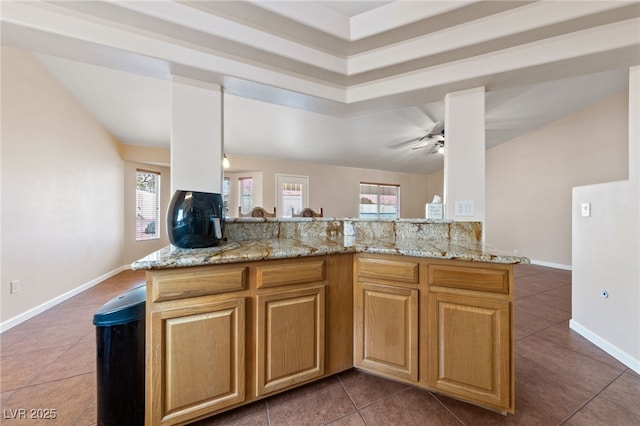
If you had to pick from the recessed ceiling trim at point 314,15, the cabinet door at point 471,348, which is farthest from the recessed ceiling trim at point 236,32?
the cabinet door at point 471,348

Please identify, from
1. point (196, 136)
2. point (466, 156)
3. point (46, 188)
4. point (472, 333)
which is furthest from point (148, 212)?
point (472, 333)

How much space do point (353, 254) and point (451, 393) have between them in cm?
94

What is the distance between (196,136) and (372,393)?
2.06 meters

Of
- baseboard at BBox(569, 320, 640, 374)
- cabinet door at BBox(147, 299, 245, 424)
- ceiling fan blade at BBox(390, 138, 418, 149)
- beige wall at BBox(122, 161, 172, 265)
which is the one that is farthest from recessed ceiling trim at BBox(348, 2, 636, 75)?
beige wall at BBox(122, 161, 172, 265)

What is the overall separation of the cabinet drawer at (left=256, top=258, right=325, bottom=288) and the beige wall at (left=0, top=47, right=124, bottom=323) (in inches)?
105

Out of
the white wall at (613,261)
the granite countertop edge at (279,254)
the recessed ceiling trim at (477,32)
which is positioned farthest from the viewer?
the white wall at (613,261)

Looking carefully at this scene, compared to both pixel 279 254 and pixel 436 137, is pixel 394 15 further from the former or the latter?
pixel 436 137

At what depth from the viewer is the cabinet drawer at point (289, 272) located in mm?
1303

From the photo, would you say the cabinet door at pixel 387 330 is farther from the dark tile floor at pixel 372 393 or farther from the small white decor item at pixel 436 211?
the small white decor item at pixel 436 211

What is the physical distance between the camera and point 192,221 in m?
1.36

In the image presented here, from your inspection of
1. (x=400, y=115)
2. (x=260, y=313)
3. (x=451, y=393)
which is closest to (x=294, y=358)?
(x=260, y=313)

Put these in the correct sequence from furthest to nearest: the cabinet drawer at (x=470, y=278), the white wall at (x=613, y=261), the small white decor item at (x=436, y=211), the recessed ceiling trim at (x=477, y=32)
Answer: the small white decor item at (x=436, y=211) → the white wall at (x=613, y=261) → the recessed ceiling trim at (x=477, y=32) → the cabinet drawer at (x=470, y=278)

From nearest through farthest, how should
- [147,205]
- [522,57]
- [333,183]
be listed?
[522,57], [147,205], [333,183]

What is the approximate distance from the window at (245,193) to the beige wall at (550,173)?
5.67 m
